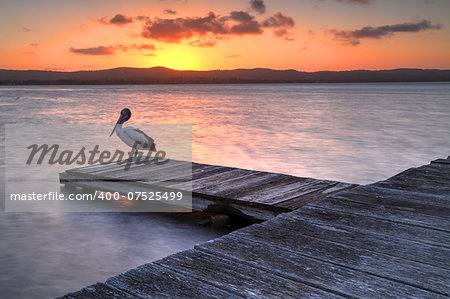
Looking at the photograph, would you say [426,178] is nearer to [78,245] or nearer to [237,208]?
[237,208]

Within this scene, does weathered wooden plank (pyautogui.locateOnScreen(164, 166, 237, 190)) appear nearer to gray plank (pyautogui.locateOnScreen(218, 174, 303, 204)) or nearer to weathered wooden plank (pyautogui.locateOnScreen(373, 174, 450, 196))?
gray plank (pyautogui.locateOnScreen(218, 174, 303, 204))

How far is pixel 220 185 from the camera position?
21.5 ft

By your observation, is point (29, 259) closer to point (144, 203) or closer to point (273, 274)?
point (144, 203)

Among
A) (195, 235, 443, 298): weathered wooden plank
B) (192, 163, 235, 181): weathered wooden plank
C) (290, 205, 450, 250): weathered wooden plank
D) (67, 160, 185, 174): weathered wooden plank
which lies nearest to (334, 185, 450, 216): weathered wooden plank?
(290, 205, 450, 250): weathered wooden plank

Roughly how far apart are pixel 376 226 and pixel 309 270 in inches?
44.1

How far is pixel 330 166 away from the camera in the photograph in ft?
40.0

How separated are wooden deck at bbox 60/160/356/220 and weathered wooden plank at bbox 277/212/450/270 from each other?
69.9 inches

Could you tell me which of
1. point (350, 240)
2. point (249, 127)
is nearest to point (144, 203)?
point (350, 240)

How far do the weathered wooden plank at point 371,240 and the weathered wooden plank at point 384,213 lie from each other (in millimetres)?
286

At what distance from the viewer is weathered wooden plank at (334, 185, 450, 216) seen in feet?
12.8

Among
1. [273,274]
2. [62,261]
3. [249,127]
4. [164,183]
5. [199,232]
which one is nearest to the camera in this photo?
[273,274]

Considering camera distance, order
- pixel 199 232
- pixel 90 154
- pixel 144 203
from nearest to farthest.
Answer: pixel 199 232
pixel 144 203
pixel 90 154

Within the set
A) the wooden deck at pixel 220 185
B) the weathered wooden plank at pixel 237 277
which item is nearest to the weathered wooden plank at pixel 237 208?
the wooden deck at pixel 220 185

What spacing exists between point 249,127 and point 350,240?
66.9 feet
